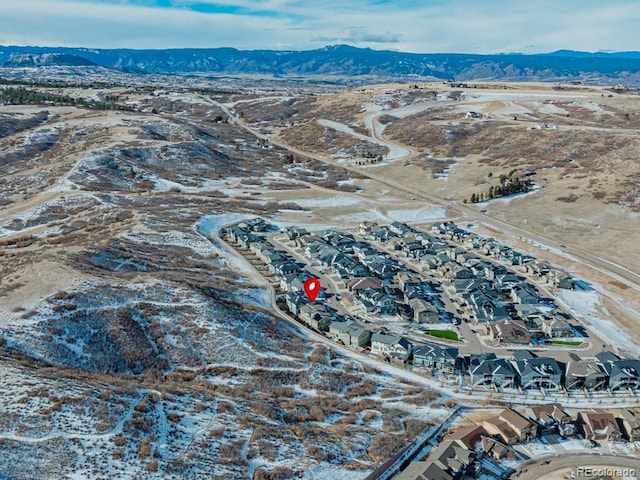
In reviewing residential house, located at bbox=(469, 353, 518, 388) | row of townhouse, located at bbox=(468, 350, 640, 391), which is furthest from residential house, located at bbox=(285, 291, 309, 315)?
residential house, located at bbox=(469, 353, 518, 388)

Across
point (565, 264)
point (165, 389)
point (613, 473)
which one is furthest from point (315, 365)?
point (565, 264)

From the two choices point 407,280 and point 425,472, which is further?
point 407,280

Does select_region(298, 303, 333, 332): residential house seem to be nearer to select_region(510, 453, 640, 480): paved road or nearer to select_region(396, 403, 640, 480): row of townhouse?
select_region(396, 403, 640, 480): row of townhouse

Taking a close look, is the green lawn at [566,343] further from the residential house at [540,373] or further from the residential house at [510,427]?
the residential house at [510,427]

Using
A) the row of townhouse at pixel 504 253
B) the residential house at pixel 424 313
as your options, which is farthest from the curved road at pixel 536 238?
the residential house at pixel 424 313

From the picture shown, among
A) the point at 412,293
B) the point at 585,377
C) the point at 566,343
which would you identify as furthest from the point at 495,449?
the point at 412,293

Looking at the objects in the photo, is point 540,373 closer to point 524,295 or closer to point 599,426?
point 599,426
